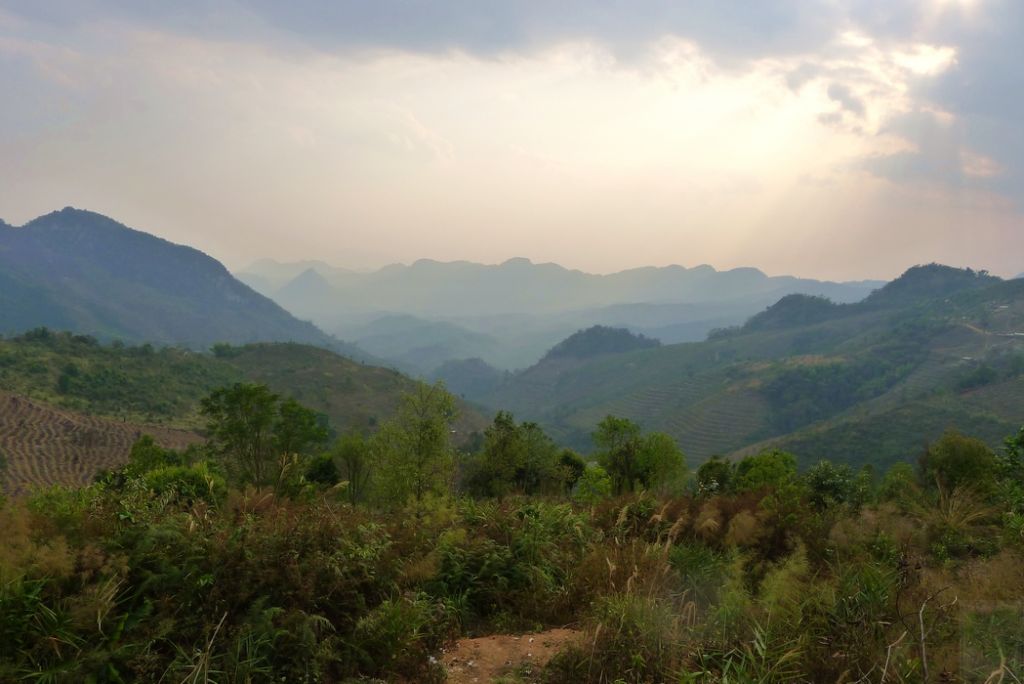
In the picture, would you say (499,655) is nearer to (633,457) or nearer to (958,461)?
(958,461)

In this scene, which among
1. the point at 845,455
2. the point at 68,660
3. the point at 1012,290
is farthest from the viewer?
the point at 1012,290

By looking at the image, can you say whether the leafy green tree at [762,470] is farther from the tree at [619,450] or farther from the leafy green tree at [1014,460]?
the leafy green tree at [1014,460]

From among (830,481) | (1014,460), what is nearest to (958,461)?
(830,481)

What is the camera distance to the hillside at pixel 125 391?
49.2 metres

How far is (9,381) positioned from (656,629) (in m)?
78.6

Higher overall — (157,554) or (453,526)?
(157,554)

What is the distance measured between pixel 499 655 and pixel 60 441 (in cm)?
6013

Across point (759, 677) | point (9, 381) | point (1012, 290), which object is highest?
point (1012, 290)

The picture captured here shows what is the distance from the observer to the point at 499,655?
4.92m

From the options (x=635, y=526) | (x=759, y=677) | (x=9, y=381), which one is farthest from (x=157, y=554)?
(x=9, y=381)

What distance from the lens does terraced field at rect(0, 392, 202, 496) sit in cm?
4451

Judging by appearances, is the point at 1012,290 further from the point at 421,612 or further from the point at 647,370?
the point at 421,612

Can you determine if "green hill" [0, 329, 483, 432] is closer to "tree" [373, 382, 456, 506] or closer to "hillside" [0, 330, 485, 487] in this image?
"hillside" [0, 330, 485, 487]

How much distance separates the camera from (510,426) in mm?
27047
